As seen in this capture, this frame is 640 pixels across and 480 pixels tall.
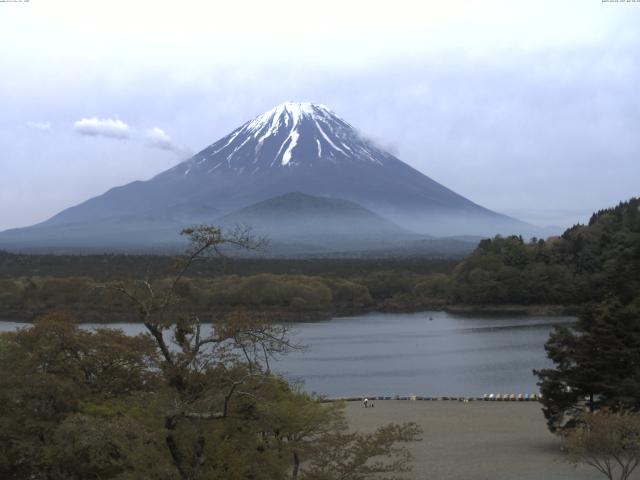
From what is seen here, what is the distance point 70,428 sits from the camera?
8.45 metres

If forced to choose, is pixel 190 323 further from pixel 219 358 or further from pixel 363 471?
pixel 363 471

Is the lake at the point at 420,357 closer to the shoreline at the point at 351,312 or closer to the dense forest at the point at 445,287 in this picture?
the shoreline at the point at 351,312

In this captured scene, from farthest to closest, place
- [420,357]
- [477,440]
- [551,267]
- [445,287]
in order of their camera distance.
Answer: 1. [445,287]
2. [551,267]
3. [420,357]
4. [477,440]

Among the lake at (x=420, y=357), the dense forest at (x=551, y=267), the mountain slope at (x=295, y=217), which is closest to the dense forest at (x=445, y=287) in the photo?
the dense forest at (x=551, y=267)

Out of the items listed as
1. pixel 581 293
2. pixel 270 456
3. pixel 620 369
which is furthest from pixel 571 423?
pixel 581 293

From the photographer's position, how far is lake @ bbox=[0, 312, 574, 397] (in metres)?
24.9

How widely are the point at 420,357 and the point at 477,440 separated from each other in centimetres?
1539

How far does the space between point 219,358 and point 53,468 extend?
3.54 m

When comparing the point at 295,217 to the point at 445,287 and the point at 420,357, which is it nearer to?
the point at 445,287

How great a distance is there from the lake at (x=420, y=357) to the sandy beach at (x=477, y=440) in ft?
8.17

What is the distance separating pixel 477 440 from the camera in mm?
16219

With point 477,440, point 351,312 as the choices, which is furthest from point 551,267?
point 477,440

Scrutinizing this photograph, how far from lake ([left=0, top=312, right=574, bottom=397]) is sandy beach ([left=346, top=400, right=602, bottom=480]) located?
2.49m

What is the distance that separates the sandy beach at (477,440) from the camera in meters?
13.5
